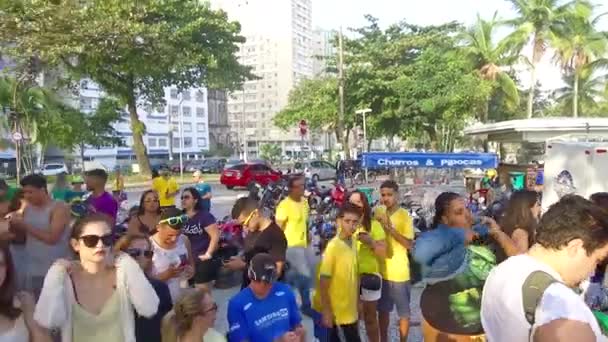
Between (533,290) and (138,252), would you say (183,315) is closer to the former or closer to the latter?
(138,252)

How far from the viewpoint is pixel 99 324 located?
9.90ft

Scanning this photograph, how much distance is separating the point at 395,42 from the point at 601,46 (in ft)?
39.3

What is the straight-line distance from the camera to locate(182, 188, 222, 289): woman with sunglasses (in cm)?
595

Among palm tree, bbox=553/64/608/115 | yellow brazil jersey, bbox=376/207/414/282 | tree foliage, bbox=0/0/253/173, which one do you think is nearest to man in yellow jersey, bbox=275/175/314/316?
yellow brazil jersey, bbox=376/207/414/282

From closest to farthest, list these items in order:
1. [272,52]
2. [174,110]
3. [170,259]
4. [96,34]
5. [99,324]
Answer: [99,324]
[170,259]
[96,34]
[174,110]
[272,52]

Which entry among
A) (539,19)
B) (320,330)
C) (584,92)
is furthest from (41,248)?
(584,92)

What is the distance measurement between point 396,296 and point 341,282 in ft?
3.10

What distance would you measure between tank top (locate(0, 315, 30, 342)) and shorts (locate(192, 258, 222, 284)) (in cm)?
286

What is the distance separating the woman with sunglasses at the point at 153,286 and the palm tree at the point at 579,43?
33.9 metres

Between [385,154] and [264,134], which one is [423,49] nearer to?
[385,154]

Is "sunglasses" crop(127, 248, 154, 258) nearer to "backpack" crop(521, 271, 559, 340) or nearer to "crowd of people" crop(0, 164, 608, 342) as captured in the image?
"crowd of people" crop(0, 164, 608, 342)

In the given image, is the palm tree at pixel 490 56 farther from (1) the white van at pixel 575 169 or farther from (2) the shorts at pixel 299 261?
(2) the shorts at pixel 299 261

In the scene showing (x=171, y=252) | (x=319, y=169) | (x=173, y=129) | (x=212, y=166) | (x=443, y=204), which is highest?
(x=173, y=129)

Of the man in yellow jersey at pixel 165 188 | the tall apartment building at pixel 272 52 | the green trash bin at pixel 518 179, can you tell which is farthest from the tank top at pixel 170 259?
the tall apartment building at pixel 272 52
